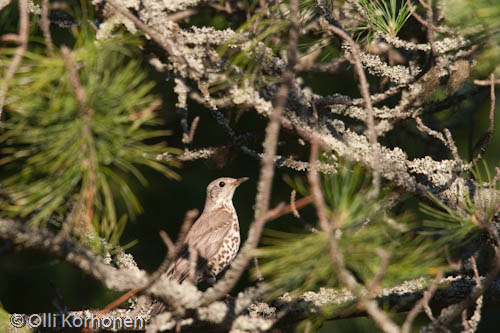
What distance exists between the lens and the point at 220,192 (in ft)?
13.6

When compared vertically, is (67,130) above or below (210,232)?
above

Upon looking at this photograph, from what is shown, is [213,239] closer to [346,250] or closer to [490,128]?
[490,128]

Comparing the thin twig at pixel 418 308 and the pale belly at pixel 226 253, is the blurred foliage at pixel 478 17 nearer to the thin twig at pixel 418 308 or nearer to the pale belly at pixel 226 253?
the thin twig at pixel 418 308

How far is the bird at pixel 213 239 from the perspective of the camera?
3734 mm

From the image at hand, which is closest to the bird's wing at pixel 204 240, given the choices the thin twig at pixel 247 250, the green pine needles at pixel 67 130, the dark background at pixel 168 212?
the dark background at pixel 168 212

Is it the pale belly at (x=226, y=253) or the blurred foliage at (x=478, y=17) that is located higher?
the blurred foliage at (x=478, y=17)

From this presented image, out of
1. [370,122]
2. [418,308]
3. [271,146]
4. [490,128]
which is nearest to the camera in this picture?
[271,146]

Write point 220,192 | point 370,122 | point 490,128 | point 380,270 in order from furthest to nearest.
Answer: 1. point 220,192
2. point 490,128
3. point 370,122
4. point 380,270

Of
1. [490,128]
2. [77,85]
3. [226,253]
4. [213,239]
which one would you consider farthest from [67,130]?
[213,239]

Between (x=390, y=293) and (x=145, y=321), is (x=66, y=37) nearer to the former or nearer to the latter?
(x=145, y=321)

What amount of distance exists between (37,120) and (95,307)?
7.99ft

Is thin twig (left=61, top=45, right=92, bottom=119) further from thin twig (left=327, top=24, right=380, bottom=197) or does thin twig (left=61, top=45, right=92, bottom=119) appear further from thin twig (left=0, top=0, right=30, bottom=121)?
thin twig (left=327, top=24, right=380, bottom=197)

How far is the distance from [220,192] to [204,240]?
0.39m

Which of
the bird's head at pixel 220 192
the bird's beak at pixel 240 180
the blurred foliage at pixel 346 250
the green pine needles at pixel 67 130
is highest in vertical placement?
the green pine needles at pixel 67 130
